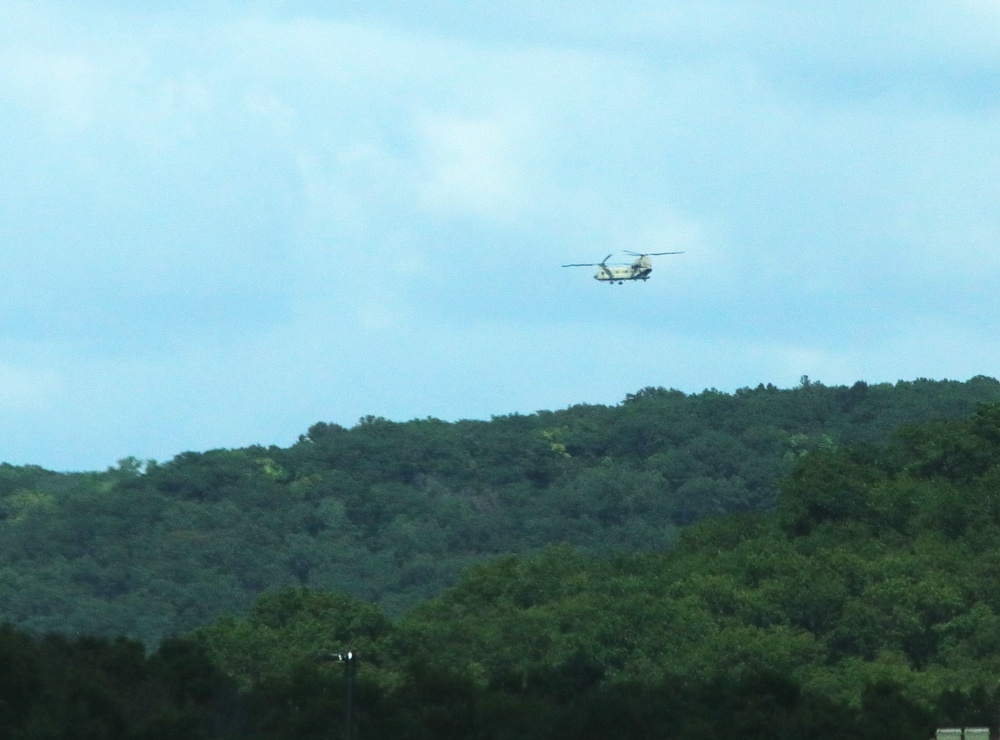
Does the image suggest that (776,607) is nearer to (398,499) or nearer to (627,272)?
(627,272)

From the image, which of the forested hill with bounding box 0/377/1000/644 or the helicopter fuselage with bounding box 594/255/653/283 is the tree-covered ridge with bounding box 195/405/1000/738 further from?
the forested hill with bounding box 0/377/1000/644

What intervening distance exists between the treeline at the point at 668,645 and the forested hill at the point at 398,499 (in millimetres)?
39976

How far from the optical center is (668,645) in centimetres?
7575

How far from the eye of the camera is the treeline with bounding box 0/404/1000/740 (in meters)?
48.8

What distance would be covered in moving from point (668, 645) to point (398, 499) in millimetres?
76151

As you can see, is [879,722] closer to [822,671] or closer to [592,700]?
[592,700]

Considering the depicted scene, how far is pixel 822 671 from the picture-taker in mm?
A: 70938

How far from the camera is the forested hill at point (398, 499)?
5197 inches

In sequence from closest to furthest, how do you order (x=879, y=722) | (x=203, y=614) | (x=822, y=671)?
(x=879, y=722)
(x=822, y=671)
(x=203, y=614)

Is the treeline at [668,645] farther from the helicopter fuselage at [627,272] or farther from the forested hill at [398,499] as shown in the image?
the forested hill at [398,499]

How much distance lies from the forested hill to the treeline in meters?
40.0

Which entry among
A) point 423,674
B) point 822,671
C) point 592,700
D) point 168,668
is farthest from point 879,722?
point 822,671

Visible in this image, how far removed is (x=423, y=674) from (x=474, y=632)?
28.2 meters

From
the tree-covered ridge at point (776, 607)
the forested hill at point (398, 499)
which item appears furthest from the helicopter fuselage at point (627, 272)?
the forested hill at point (398, 499)
